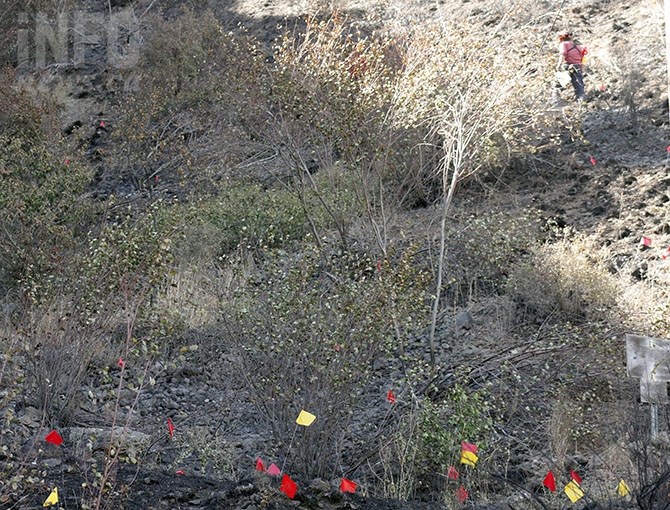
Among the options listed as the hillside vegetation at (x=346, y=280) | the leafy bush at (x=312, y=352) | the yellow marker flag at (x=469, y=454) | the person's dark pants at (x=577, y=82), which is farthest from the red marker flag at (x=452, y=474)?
the person's dark pants at (x=577, y=82)

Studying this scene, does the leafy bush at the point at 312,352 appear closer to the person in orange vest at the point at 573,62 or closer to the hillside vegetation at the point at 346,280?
the hillside vegetation at the point at 346,280

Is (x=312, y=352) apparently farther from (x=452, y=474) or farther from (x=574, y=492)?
(x=574, y=492)

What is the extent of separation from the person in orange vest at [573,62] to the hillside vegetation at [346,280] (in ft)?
0.78

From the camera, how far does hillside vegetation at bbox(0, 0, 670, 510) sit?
5.72 metres

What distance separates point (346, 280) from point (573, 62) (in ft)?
23.8

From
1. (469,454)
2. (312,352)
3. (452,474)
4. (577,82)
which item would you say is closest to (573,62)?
(577,82)

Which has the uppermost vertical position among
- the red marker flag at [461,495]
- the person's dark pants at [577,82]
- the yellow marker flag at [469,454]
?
the person's dark pants at [577,82]

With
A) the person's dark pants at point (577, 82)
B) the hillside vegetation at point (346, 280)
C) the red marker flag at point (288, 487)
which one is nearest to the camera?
the red marker flag at point (288, 487)

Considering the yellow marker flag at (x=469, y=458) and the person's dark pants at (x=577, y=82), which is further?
the person's dark pants at (x=577, y=82)

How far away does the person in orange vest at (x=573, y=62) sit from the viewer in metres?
12.8

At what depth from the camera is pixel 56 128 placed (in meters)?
12.8

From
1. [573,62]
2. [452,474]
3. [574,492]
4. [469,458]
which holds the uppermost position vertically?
[573,62]

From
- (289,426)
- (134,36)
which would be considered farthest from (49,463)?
(134,36)

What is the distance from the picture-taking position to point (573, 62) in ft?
42.5
